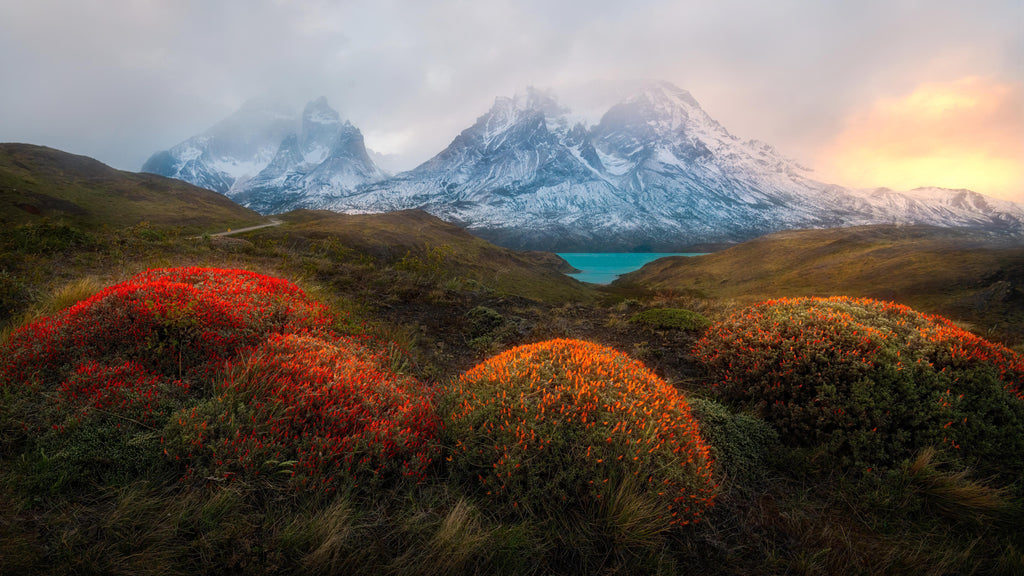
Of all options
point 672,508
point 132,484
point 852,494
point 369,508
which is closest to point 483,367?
point 369,508

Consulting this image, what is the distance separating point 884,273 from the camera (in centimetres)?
4294

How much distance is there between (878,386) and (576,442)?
4.31 metres

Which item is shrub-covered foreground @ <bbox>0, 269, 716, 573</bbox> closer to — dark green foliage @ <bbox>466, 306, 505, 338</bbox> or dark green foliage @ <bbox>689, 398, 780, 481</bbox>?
dark green foliage @ <bbox>689, 398, 780, 481</bbox>

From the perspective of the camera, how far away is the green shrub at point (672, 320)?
9570 millimetres

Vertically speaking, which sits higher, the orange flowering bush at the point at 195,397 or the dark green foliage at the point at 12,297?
the dark green foliage at the point at 12,297

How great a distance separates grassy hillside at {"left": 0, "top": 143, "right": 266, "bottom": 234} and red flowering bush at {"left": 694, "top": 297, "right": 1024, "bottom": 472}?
44111 mm

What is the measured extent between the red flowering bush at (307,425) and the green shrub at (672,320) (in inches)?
287

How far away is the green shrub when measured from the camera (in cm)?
957

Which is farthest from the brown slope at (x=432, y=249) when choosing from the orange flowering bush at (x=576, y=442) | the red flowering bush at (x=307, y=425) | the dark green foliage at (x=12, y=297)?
the orange flowering bush at (x=576, y=442)

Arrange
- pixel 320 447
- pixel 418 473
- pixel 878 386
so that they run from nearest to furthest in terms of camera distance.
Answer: pixel 320 447 < pixel 418 473 < pixel 878 386

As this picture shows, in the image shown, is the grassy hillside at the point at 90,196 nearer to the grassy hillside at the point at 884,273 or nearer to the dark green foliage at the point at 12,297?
the dark green foliage at the point at 12,297

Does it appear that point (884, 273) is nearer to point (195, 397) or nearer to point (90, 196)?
point (195, 397)

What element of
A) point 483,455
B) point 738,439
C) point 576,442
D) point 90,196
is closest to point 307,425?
point 483,455

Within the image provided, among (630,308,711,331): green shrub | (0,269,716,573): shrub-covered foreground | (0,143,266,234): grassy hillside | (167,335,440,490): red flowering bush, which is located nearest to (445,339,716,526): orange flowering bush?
(0,269,716,573): shrub-covered foreground
